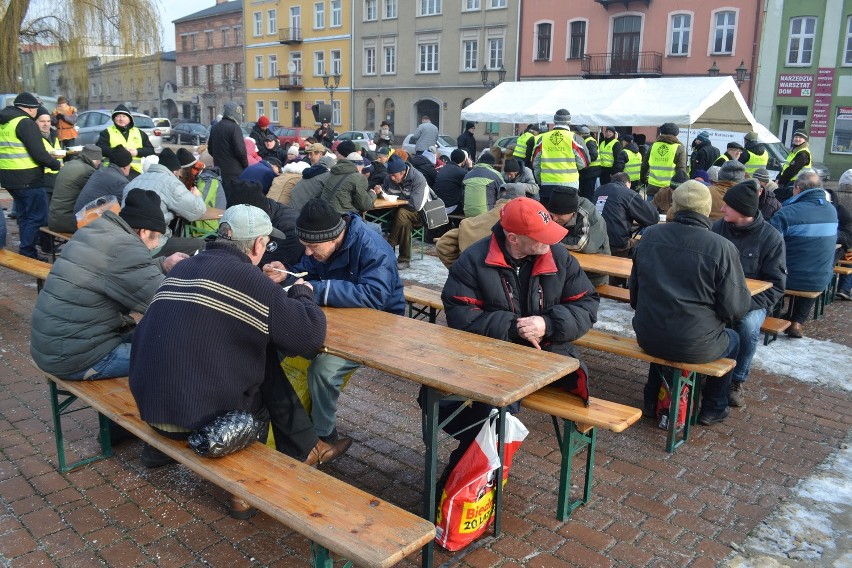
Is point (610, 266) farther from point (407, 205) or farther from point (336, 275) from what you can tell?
point (407, 205)

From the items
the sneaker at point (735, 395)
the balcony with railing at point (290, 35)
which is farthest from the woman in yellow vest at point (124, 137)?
the balcony with railing at point (290, 35)

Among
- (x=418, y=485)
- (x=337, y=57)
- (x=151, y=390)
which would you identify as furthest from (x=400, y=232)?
(x=337, y=57)

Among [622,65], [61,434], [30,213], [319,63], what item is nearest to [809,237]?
[61,434]

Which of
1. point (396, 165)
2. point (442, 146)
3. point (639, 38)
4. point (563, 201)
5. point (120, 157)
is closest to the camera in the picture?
point (563, 201)

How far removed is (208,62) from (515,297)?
56.4 meters

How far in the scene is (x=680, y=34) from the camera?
29.6 m

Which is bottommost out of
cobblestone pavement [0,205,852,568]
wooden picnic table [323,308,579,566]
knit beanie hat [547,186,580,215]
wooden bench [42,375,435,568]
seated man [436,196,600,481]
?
cobblestone pavement [0,205,852,568]

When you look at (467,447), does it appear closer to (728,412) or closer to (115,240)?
(115,240)

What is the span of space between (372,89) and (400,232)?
34.2 metres

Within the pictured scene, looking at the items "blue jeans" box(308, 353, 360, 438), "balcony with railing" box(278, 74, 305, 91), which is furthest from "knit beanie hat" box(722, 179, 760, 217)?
"balcony with railing" box(278, 74, 305, 91)

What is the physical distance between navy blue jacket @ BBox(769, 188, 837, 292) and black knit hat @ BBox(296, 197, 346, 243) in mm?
4551

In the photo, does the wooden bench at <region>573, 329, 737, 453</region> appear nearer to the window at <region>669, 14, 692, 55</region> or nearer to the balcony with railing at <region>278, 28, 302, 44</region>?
the window at <region>669, 14, 692, 55</region>

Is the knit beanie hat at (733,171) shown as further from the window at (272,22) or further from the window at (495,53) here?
the window at (272,22)

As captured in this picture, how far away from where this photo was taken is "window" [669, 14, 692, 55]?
96.1ft
